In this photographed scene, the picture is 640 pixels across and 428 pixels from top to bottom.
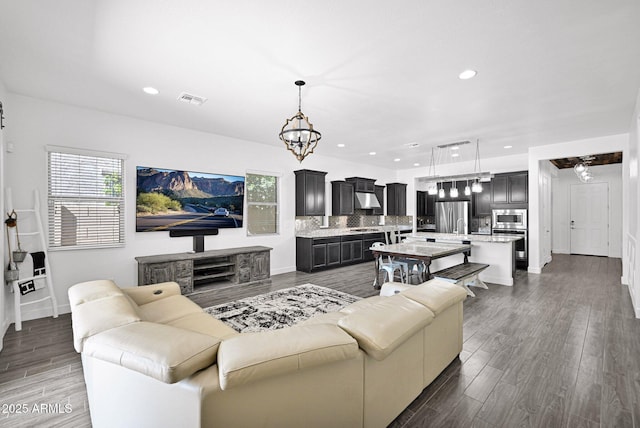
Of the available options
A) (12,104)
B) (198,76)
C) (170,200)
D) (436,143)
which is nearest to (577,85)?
(436,143)

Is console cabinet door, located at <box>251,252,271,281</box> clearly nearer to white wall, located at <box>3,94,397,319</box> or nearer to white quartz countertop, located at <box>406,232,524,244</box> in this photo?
white wall, located at <box>3,94,397,319</box>

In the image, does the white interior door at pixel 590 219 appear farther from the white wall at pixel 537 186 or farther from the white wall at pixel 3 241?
the white wall at pixel 3 241

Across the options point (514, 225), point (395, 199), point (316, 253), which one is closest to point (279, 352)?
point (316, 253)

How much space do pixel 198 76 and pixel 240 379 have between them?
10.6 feet

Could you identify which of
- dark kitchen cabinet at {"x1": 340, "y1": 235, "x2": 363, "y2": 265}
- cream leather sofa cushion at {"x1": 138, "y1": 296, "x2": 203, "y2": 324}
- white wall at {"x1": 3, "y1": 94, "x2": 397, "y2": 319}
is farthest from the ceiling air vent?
dark kitchen cabinet at {"x1": 340, "y1": 235, "x2": 363, "y2": 265}

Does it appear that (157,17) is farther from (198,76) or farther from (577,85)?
(577,85)

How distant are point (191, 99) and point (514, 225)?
7542mm

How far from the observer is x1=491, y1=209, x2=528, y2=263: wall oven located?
269 inches

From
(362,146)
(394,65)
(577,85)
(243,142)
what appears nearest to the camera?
(394,65)

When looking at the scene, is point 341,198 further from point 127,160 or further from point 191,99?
point 127,160

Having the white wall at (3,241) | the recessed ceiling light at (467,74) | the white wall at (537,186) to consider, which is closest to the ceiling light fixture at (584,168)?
the white wall at (537,186)

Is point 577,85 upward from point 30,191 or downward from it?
upward

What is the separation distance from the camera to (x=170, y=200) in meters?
5.03

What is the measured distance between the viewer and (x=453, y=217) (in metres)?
8.85
